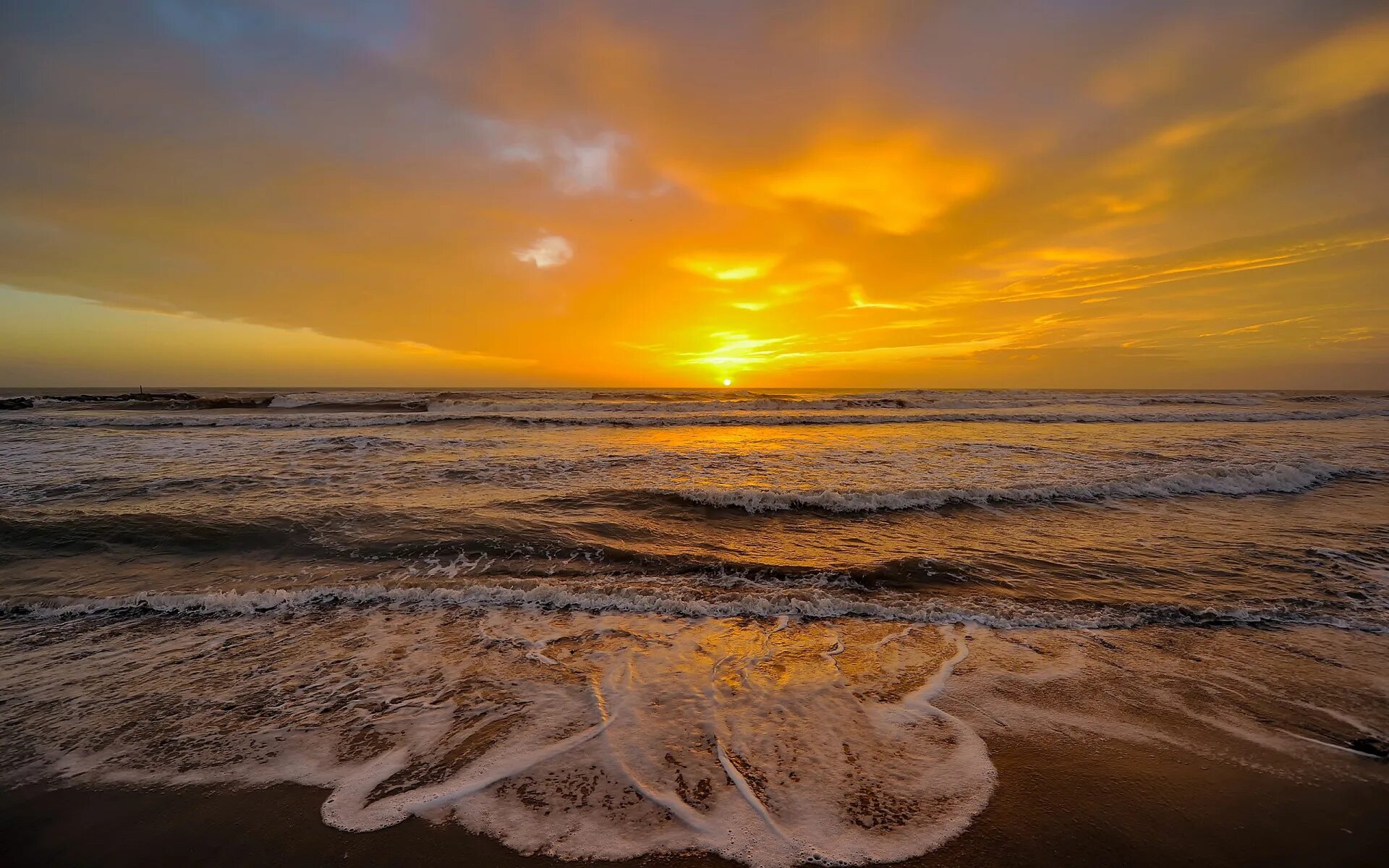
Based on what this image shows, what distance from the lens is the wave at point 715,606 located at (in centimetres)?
569

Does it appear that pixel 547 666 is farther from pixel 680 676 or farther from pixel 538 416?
pixel 538 416

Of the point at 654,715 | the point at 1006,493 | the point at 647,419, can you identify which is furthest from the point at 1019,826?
the point at 647,419

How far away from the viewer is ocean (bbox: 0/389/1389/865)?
3.34 metres

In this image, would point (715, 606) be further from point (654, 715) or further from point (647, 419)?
point (647, 419)

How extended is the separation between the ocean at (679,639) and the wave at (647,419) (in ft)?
48.1

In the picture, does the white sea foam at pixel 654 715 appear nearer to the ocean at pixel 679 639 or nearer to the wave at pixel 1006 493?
the ocean at pixel 679 639

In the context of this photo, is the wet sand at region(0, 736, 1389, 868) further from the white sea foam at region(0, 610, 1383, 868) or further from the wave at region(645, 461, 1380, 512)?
the wave at region(645, 461, 1380, 512)

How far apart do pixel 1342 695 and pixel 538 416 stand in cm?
2962

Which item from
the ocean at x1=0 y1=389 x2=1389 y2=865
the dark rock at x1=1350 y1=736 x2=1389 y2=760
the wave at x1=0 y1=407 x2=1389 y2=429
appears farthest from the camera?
the wave at x1=0 y1=407 x2=1389 y2=429

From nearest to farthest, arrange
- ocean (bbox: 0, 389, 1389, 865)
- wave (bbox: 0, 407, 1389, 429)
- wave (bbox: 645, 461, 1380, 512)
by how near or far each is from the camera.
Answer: ocean (bbox: 0, 389, 1389, 865)
wave (bbox: 645, 461, 1380, 512)
wave (bbox: 0, 407, 1389, 429)

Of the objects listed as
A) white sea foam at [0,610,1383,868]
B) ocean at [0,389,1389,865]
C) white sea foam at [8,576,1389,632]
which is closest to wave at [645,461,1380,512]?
ocean at [0,389,1389,865]

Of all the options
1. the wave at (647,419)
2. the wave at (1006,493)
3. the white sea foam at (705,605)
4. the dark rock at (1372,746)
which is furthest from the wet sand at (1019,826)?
the wave at (647,419)

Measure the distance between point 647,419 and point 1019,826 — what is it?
27502 millimetres

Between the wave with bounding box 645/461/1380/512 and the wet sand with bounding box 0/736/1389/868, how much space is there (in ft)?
23.9
